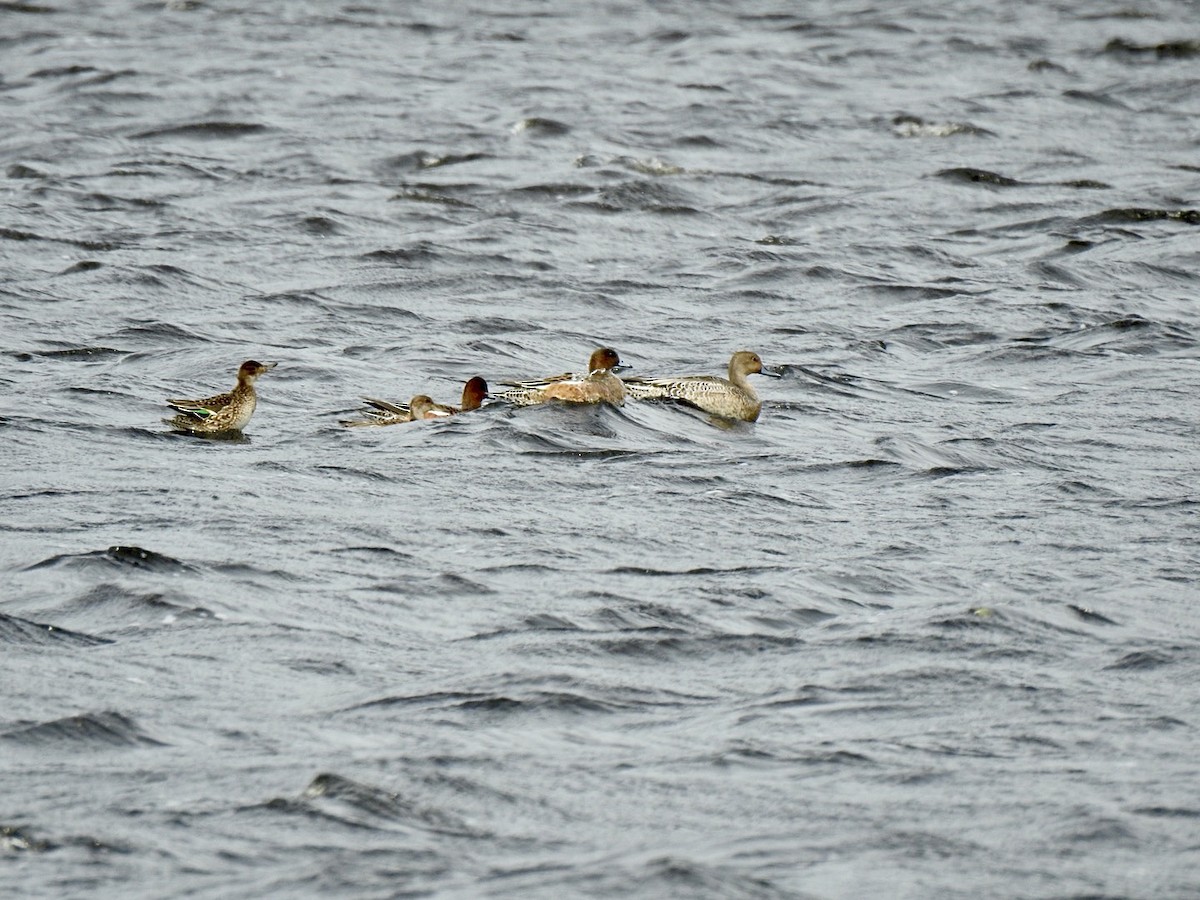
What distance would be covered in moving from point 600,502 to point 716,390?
2.41m

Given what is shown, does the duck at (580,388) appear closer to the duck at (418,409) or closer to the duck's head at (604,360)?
the duck's head at (604,360)

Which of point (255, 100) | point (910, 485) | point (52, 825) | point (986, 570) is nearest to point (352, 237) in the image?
point (255, 100)

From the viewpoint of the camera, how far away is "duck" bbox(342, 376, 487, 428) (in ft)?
42.3

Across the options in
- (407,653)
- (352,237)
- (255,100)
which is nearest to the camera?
(407,653)

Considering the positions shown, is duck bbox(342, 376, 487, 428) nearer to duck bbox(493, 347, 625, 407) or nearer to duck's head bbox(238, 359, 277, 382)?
duck bbox(493, 347, 625, 407)

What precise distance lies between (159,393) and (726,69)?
15.3 metres

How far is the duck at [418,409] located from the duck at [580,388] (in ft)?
0.90

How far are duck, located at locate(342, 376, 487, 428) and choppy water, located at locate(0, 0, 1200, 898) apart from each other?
0.22m

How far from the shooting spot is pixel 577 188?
21.2 meters

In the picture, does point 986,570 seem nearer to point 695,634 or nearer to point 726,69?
point 695,634

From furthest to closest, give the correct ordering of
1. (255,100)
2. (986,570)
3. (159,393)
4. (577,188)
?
(255,100) → (577,188) → (159,393) → (986,570)

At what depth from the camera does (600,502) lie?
11.2m

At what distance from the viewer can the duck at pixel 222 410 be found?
40.8ft

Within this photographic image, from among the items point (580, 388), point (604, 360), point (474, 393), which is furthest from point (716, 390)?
point (474, 393)
